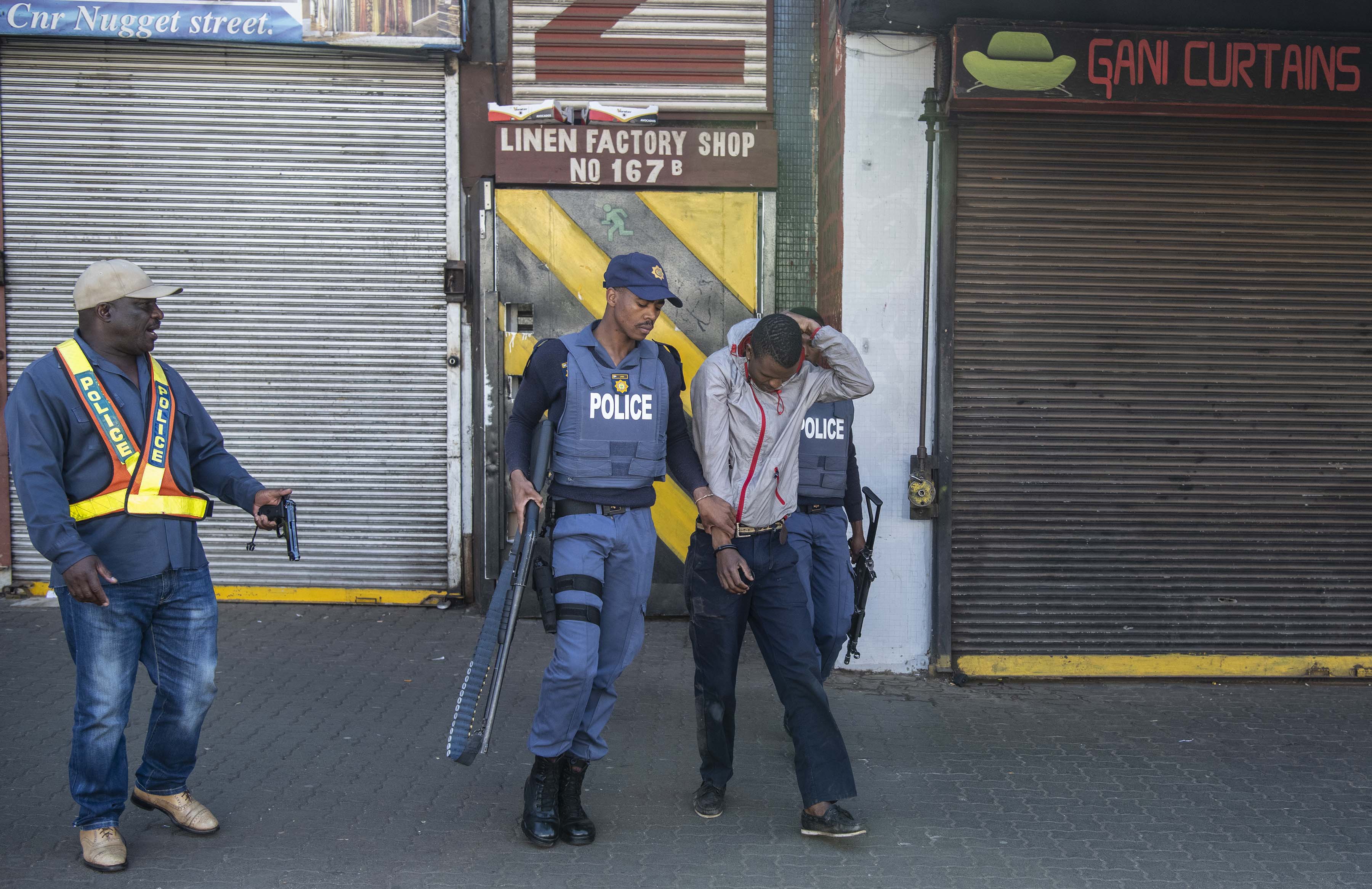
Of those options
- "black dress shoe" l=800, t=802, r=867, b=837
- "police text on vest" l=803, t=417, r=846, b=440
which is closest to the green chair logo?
"police text on vest" l=803, t=417, r=846, b=440

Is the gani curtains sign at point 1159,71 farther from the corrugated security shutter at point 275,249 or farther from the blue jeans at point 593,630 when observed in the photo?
the corrugated security shutter at point 275,249

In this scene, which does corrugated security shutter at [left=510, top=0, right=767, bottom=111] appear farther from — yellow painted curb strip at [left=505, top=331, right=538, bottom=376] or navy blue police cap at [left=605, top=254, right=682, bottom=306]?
navy blue police cap at [left=605, top=254, right=682, bottom=306]

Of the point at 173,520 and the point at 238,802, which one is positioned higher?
the point at 173,520

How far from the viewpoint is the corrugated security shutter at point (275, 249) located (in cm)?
704

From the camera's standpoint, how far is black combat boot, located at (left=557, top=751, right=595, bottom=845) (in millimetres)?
3805

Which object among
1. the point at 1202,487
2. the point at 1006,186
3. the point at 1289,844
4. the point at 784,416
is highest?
the point at 1006,186

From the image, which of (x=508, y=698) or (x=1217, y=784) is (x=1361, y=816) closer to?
(x=1217, y=784)

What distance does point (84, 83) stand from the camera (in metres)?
6.99

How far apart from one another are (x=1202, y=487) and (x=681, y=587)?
317cm

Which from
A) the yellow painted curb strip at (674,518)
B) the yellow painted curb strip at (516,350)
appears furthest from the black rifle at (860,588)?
the yellow painted curb strip at (516,350)

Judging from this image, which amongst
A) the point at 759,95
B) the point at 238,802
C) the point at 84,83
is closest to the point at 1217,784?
the point at 238,802

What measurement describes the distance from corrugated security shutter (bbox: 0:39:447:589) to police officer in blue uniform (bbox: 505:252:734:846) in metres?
3.61

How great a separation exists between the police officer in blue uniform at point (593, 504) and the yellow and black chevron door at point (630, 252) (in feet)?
9.98

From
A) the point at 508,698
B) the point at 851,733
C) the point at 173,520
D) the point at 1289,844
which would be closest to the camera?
the point at 173,520
